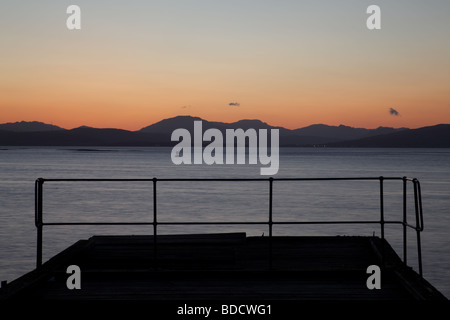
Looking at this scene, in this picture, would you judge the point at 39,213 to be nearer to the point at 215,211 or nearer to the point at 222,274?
the point at 222,274

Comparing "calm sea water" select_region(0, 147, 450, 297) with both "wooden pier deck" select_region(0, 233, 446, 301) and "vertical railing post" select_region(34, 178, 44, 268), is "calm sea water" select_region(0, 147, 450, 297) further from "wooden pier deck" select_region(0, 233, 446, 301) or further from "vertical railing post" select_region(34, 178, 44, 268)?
"vertical railing post" select_region(34, 178, 44, 268)

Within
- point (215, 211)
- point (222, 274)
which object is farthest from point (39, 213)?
point (215, 211)

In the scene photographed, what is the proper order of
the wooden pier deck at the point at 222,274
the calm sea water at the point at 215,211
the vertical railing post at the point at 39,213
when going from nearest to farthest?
the wooden pier deck at the point at 222,274, the vertical railing post at the point at 39,213, the calm sea water at the point at 215,211

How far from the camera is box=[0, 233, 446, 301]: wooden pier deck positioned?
20.5ft

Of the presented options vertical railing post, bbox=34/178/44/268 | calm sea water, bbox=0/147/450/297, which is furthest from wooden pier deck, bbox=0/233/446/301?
calm sea water, bbox=0/147/450/297

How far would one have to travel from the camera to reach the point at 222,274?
7156 mm

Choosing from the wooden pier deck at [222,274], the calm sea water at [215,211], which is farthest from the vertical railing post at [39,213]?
the calm sea water at [215,211]

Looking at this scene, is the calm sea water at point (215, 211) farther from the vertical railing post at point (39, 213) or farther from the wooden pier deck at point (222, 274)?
the vertical railing post at point (39, 213)

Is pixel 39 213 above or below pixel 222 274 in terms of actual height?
above

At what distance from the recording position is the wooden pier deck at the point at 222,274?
20.5 feet

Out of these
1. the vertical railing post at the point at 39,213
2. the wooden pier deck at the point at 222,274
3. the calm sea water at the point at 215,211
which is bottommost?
the calm sea water at the point at 215,211

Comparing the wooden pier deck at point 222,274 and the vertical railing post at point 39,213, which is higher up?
the vertical railing post at point 39,213

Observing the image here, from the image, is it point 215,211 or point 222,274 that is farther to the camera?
point 215,211
